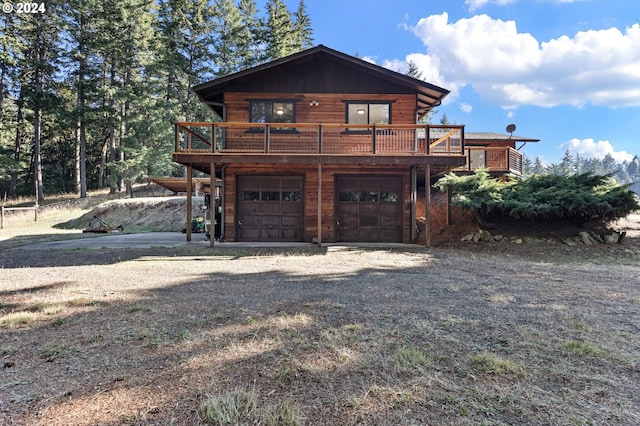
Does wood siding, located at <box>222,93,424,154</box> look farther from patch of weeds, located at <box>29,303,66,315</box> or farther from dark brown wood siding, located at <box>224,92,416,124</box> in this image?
patch of weeds, located at <box>29,303,66,315</box>

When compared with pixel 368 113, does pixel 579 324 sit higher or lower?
lower

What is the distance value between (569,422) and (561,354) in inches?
43.7

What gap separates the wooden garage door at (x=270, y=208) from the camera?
12.3m

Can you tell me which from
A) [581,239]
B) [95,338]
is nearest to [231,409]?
[95,338]

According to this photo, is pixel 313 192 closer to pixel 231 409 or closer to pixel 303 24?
pixel 231 409

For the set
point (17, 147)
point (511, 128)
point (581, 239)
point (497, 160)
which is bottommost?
point (581, 239)

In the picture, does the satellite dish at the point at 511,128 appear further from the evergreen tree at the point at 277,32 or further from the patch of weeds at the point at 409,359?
the evergreen tree at the point at 277,32

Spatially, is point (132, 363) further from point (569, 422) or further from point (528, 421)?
point (569, 422)

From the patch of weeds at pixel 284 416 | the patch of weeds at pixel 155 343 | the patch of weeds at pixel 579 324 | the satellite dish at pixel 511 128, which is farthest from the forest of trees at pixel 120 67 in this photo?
the patch of weeds at pixel 579 324

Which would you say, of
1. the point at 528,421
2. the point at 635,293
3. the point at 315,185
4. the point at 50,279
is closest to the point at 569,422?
the point at 528,421

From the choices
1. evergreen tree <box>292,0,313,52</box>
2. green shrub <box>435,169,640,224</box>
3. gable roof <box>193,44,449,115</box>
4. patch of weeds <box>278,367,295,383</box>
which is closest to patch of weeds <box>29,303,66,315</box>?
patch of weeds <box>278,367,295,383</box>

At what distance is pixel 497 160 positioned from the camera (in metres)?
15.9

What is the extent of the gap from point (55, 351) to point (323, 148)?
1020 centimetres

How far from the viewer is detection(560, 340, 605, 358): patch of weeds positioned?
287cm
